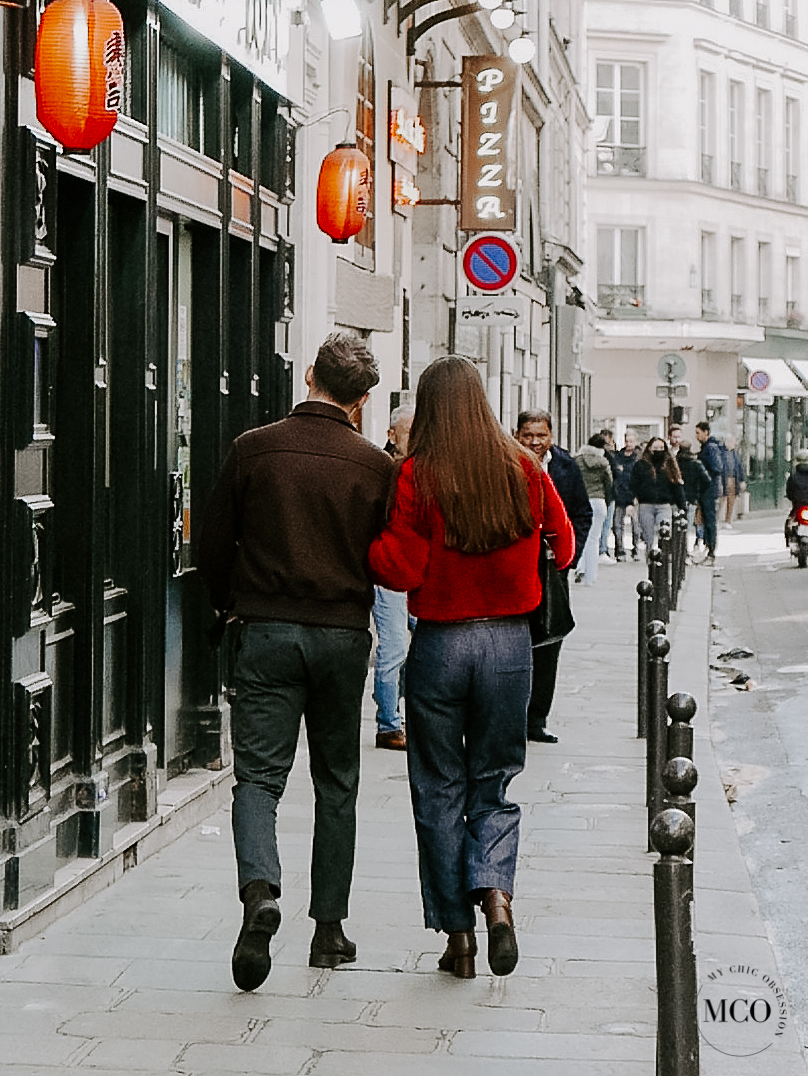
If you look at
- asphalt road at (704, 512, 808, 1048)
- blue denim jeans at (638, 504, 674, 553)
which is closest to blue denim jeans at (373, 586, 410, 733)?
asphalt road at (704, 512, 808, 1048)

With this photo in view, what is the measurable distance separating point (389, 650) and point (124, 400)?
3187mm

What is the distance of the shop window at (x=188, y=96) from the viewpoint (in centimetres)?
836

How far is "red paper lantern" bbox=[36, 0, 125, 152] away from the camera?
6160mm

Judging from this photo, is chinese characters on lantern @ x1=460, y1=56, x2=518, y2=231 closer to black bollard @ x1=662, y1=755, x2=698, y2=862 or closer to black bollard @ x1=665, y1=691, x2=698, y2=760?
black bollard @ x1=665, y1=691, x2=698, y2=760

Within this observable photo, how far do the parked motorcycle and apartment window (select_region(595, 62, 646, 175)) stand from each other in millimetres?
21122

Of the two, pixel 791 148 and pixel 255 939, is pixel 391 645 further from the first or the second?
pixel 791 148

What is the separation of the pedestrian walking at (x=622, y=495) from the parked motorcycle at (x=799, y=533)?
214 centimetres

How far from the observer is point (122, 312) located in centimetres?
770

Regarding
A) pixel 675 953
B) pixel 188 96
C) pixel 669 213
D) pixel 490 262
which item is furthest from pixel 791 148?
pixel 675 953

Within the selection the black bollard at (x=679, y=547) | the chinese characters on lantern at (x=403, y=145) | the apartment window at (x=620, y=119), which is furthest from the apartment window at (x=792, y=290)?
the chinese characters on lantern at (x=403, y=145)

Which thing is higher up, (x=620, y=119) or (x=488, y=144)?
(x=620, y=119)

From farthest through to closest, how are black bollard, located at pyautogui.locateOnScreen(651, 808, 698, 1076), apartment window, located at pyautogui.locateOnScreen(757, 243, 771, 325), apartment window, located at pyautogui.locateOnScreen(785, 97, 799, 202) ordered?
1. apartment window, located at pyautogui.locateOnScreen(785, 97, 799, 202)
2. apartment window, located at pyautogui.locateOnScreen(757, 243, 771, 325)
3. black bollard, located at pyautogui.locateOnScreen(651, 808, 698, 1076)

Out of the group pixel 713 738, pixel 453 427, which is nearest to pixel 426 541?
pixel 453 427

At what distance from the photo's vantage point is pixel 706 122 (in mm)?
49219
